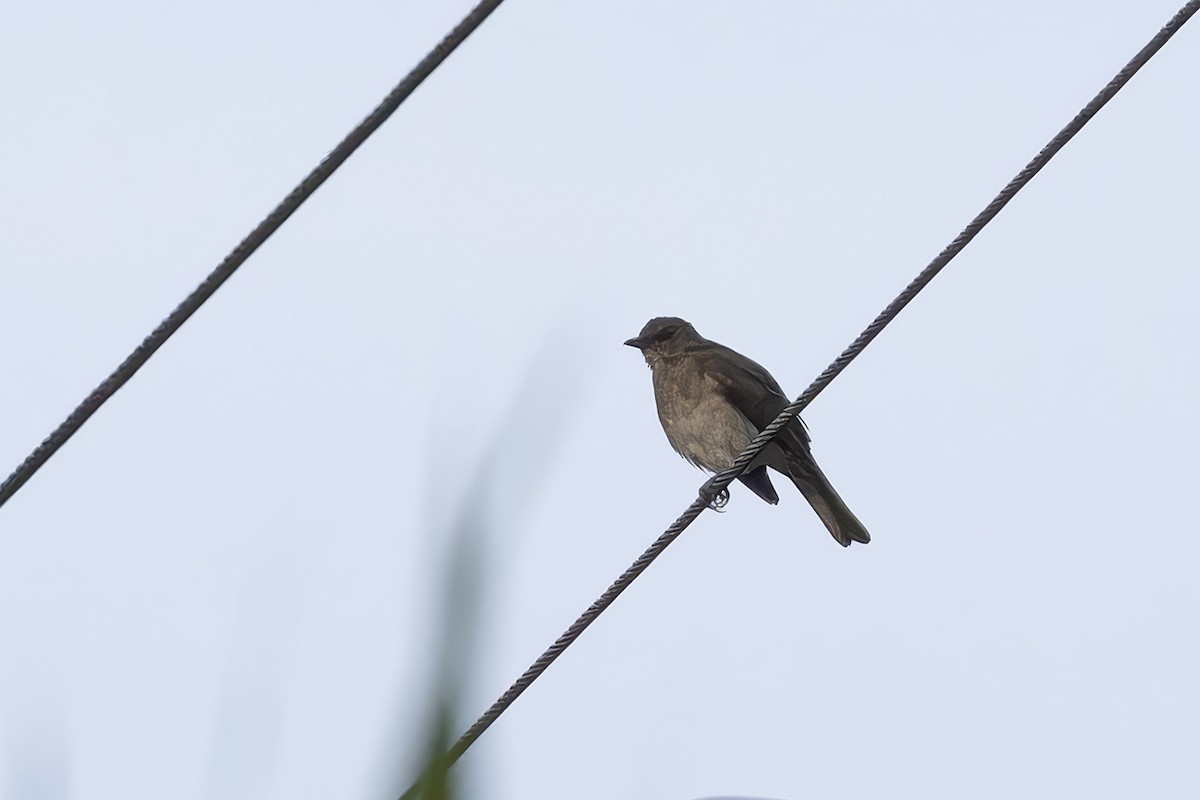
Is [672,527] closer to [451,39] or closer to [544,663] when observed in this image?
[544,663]

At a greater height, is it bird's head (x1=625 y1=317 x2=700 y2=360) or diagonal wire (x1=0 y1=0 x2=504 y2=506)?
bird's head (x1=625 y1=317 x2=700 y2=360)

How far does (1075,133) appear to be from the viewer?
9.32 ft

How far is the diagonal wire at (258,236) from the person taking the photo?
1690 mm

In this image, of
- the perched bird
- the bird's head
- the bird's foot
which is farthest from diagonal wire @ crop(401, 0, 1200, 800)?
the bird's head

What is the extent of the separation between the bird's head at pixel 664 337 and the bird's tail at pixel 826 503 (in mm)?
1018

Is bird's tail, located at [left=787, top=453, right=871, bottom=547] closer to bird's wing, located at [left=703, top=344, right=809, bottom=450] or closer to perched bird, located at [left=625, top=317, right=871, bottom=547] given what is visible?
perched bird, located at [left=625, top=317, right=871, bottom=547]

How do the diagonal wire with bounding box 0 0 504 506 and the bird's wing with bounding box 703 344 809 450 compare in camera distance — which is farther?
the bird's wing with bounding box 703 344 809 450

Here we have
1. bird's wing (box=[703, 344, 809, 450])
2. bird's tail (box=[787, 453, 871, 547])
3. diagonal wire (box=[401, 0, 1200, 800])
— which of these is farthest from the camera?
bird's wing (box=[703, 344, 809, 450])

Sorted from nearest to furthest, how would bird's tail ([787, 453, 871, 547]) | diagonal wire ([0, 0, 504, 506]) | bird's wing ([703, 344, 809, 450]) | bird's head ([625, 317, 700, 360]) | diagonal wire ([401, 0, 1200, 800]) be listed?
diagonal wire ([0, 0, 504, 506]) → diagonal wire ([401, 0, 1200, 800]) → bird's tail ([787, 453, 871, 547]) → bird's wing ([703, 344, 809, 450]) → bird's head ([625, 317, 700, 360])

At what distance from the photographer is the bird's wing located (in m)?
6.19

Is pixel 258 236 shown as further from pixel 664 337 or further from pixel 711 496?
pixel 664 337

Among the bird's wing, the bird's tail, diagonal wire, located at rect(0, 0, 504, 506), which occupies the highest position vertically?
the bird's wing

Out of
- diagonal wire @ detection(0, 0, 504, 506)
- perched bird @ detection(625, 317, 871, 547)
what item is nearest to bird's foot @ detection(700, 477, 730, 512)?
perched bird @ detection(625, 317, 871, 547)

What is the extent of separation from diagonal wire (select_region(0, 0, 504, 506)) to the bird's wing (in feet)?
14.6
